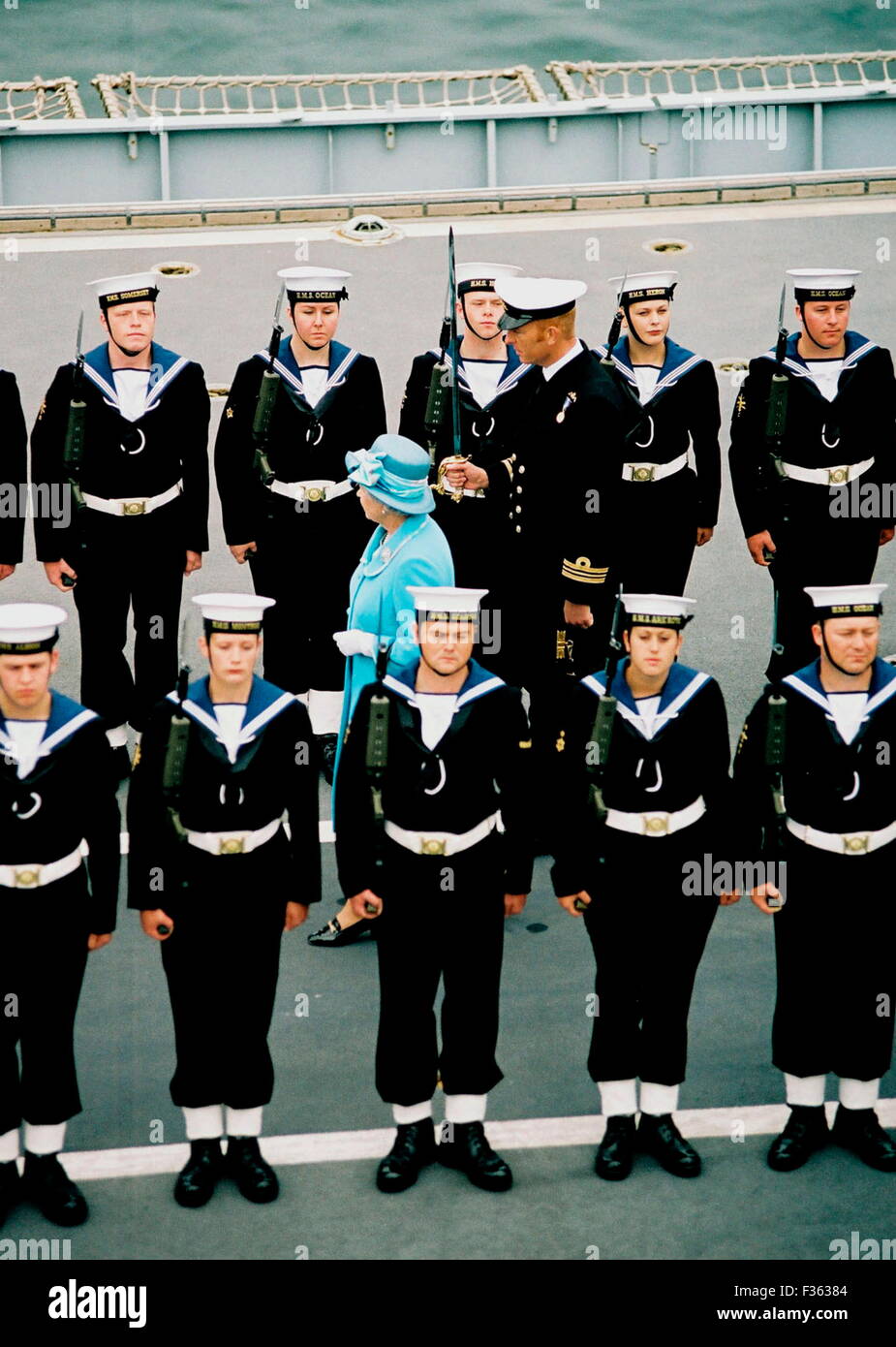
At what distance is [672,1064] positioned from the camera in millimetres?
6441

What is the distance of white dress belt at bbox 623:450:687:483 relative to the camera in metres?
8.78

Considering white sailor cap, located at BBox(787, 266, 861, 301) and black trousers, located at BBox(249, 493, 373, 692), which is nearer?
white sailor cap, located at BBox(787, 266, 861, 301)

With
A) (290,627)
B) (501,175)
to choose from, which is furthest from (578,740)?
(501,175)

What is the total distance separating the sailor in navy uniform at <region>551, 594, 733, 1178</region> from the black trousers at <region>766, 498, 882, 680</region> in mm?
2476

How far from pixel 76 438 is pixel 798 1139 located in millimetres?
3934

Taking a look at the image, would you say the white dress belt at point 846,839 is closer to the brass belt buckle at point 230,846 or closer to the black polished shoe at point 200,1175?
the brass belt buckle at point 230,846

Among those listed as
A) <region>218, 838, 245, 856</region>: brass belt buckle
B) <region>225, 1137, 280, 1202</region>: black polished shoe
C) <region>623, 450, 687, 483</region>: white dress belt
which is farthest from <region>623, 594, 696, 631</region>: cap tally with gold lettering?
<region>623, 450, 687, 483</region>: white dress belt

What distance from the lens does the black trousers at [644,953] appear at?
6371mm

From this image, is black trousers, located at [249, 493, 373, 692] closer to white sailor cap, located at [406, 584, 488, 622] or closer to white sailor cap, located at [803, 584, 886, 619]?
white sailor cap, located at [406, 584, 488, 622]

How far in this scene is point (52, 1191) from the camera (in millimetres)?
6227

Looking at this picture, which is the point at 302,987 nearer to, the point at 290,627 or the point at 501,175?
the point at 290,627

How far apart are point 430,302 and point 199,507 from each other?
18.3ft

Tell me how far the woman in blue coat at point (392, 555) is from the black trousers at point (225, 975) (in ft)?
4.11

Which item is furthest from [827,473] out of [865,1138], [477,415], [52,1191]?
[52,1191]
